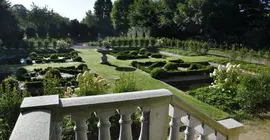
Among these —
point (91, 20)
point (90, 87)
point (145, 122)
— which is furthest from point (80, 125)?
point (91, 20)

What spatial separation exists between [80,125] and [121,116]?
1.13 feet

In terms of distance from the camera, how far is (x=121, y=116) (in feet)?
5.48

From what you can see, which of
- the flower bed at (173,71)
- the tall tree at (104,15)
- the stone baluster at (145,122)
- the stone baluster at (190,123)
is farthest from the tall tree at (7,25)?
the stone baluster at (190,123)

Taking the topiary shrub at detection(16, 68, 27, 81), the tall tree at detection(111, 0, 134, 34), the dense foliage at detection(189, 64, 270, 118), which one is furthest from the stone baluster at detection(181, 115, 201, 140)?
the tall tree at detection(111, 0, 134, 34)

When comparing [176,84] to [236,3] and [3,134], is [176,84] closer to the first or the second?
[3,134]

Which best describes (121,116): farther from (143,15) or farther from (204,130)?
(143,15)

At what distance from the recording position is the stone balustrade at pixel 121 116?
1186 mm

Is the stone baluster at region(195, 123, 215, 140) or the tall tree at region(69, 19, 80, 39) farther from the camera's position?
the tall tree at region(69, 19, 80, 39)

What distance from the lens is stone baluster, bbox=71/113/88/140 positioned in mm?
1501

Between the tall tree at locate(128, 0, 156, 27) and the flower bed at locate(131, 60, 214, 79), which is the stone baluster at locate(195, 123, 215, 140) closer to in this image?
the flower bed at locate(131, 60, 214, 79)

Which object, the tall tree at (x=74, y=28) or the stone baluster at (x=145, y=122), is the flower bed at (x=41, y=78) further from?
the tall tree at (x=74, y=28)

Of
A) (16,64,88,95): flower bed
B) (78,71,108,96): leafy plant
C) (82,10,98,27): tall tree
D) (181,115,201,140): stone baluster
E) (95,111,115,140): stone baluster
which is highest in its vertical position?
(82,10,98,27): tall tree

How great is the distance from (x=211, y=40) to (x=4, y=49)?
23.4m

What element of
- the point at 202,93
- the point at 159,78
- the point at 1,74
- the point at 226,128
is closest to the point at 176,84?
the point at 159,78
